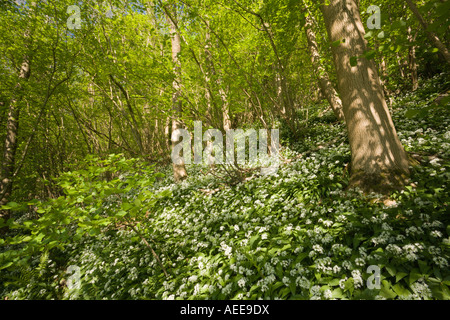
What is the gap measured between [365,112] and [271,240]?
9.71ft

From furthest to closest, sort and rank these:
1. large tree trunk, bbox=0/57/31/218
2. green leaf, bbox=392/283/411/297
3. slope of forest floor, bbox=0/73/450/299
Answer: large tree trunk, bbox=0/57/31/218 < slope of forest floor, bbox=0/73/450/299 < green leaf, bbox=392/283/411/297

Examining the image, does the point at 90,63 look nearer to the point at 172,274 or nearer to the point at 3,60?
the point at 3,60

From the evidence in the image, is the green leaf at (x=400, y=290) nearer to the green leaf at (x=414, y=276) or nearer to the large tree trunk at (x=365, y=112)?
the green leaf at (x=414, y=276)

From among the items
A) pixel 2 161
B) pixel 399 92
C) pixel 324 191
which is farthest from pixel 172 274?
pixel 399 92

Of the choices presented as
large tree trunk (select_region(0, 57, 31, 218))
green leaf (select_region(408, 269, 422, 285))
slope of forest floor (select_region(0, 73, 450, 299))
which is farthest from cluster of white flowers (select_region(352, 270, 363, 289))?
large tree trunk (select_region(0, 57, 31, 218))

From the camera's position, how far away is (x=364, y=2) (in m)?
7.34

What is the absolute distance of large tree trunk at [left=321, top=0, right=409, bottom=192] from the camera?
3.31 meters

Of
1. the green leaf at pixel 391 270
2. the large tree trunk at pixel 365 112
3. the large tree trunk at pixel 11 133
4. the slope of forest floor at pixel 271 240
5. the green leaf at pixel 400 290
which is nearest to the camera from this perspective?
the green leaf at pixel 400 290

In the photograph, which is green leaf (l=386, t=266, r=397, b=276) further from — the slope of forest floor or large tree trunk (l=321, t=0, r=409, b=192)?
large tree trunk (l=321, t=0, r=409, b=192)

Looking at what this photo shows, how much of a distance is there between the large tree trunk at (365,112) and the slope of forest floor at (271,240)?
0.36m

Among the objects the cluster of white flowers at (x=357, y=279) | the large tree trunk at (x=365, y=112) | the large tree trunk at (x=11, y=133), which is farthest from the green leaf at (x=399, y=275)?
the large tree trunk at (x=11, y=133)

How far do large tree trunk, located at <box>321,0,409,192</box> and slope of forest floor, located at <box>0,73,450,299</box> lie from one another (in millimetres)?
363

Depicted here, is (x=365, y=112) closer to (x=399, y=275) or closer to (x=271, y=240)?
(x=399, y=275)

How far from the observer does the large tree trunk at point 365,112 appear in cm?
331
